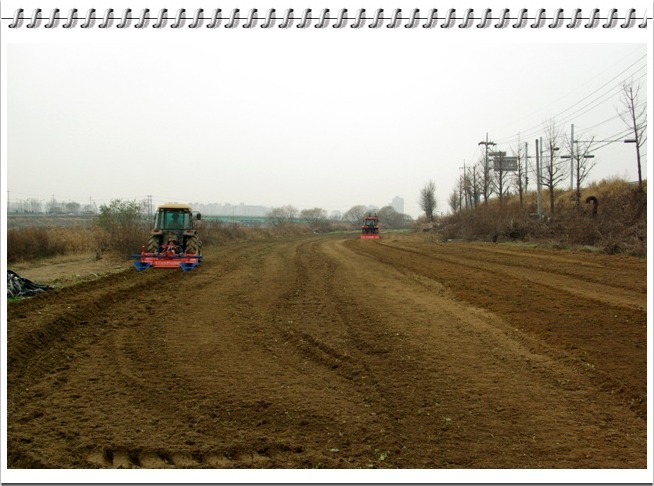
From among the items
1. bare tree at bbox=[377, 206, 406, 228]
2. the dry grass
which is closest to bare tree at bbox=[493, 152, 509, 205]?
the dry grass

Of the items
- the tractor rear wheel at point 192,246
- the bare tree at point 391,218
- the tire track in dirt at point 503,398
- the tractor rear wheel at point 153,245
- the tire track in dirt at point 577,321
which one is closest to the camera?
the tire track in dirt at point 503,398

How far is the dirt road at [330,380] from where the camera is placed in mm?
3652

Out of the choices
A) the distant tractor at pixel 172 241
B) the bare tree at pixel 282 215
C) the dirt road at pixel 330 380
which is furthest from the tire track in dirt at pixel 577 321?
the bare tree at pixel 282 215

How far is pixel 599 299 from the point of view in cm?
970

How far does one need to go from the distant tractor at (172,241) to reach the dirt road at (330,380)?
18.3 ft

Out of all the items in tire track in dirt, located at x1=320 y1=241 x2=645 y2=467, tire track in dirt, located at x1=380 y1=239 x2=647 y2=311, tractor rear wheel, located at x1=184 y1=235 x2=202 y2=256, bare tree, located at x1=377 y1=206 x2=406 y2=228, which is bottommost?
tire track in dirt, located at x1=320 y1=241 x2=645 y2=467

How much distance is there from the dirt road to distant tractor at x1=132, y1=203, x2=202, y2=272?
18.3 ft

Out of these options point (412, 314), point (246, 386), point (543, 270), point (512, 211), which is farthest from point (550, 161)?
point (246, 386)

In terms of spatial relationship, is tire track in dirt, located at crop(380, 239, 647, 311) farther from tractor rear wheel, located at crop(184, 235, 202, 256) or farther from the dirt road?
tractor rear wheel, located at crop(184, 235, 202, 256)

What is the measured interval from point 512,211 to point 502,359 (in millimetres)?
33091

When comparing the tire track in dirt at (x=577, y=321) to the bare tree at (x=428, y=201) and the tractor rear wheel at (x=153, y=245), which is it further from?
the bare tree at (x=428, y=201)

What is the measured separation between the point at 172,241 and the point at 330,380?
1295 cm

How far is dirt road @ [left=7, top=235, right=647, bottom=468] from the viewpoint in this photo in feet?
12.0

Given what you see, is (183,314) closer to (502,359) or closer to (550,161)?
(502,359)
